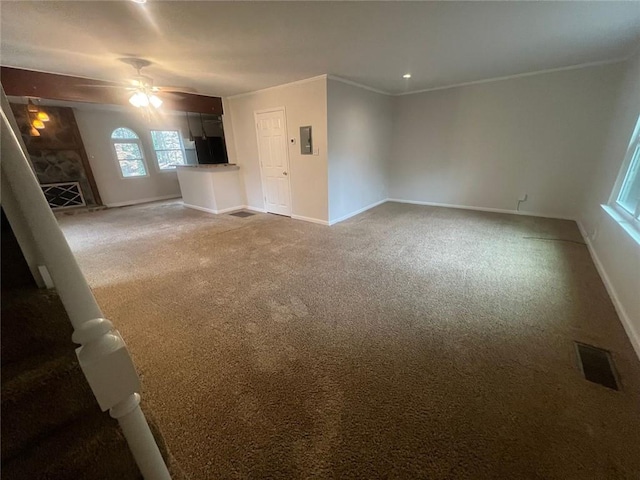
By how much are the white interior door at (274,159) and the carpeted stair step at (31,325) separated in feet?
14.8

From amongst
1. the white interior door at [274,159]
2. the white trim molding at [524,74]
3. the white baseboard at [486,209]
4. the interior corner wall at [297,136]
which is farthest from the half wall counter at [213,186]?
the white trim molding at [524,74]

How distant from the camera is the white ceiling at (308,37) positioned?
6.75ft

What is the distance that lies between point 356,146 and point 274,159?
161cm

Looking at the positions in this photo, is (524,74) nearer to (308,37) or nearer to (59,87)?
(308,37)

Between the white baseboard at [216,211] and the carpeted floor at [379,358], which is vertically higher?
the white baseboard at [216,211]

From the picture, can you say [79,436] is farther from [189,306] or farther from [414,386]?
[189,306]

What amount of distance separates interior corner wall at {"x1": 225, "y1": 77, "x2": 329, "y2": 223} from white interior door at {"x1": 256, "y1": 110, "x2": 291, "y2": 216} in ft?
0.44

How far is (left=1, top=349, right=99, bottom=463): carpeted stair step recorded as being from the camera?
0.56 m

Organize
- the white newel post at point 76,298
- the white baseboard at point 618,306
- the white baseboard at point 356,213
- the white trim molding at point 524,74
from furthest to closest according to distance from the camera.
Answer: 1. the white baseboard at point 356,213
2. the white trim molding at point 524,74
3. the white baseboard at point 618,306
4. the white newel post at point 76,298

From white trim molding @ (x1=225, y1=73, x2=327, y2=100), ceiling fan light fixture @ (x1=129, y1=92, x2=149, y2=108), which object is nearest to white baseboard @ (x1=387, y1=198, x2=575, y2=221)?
white trim molding @ (x1=225, y1=73, x2=327, y2=100)

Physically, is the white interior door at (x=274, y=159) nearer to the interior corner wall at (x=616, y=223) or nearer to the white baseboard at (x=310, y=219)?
the white baseboard at (x=310, y=219)

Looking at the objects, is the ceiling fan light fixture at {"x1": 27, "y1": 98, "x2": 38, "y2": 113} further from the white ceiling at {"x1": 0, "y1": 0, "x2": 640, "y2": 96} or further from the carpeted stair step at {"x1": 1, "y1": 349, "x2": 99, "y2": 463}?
the carpeted stair step at {"x1": 1, "y1": 349, "x2": 99, "y2": 463}

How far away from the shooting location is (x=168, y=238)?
423cm

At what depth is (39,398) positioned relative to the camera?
1.98ft
